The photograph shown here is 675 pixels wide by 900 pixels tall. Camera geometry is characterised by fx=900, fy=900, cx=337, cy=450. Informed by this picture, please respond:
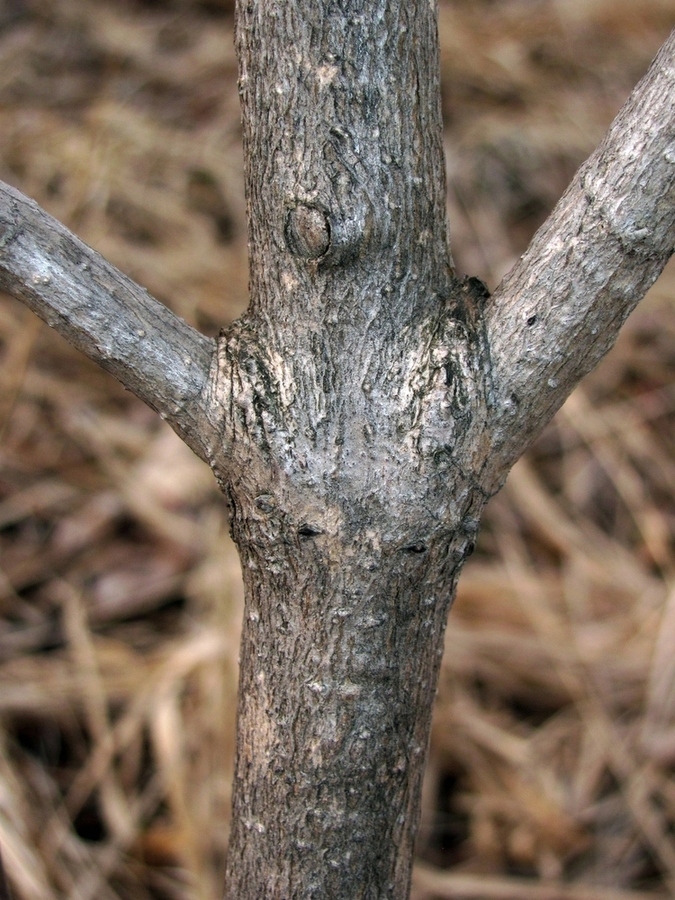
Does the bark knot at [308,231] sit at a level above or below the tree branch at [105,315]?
above

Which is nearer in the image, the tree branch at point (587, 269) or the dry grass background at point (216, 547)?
the tree branch at point (587, 269)

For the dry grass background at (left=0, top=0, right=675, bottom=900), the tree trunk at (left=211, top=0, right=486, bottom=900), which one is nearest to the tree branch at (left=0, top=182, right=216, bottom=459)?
the tree trunk at (left=211, top=0, right=486, bottom=900)

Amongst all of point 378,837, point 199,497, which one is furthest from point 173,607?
point 378,837

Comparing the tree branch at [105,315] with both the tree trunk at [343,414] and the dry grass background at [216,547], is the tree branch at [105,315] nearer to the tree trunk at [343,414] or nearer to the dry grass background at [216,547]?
the tree trunk at [343,414]

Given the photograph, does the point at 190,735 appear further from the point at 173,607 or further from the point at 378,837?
the point at 378,837

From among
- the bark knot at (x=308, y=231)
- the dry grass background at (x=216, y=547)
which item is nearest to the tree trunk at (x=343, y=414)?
the bark knot at (x=308, y=231)

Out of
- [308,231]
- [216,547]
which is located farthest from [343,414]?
[216,547]

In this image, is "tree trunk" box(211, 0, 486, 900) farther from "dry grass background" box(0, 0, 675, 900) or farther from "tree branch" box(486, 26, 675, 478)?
"dry grass background" box(0, 0, 675, 900)
